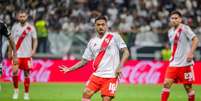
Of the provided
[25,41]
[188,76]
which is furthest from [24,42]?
[188,76]

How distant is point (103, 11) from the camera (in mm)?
30641

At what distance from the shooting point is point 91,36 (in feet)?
90.0

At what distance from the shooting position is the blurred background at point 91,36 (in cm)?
2558

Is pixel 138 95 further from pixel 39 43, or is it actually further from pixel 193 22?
pixel 193 22

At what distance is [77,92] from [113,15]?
9.66 meters

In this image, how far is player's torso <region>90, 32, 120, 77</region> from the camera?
12430 mm

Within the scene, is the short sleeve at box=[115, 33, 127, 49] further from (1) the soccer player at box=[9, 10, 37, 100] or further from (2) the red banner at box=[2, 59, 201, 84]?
(2) the red banner at box=[2, 59, 201, 84]

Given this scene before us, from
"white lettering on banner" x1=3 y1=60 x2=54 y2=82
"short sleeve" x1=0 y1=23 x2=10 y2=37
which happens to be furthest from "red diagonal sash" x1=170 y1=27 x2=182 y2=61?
A: "white lettering on banner" x1=3 y1=60 x2=54 y2=82

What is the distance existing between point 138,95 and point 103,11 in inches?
432

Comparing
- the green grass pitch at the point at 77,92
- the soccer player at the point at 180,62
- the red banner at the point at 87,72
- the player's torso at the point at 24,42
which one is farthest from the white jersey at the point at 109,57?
the red banner at the point at 87,72

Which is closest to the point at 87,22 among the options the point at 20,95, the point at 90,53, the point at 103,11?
the point at 103,11

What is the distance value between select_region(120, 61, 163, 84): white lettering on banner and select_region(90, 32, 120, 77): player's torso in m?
13.9

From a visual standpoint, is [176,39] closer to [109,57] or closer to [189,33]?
[189,33]

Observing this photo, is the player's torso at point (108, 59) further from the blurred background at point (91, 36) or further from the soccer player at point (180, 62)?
the blurred background at point (91, 36)
